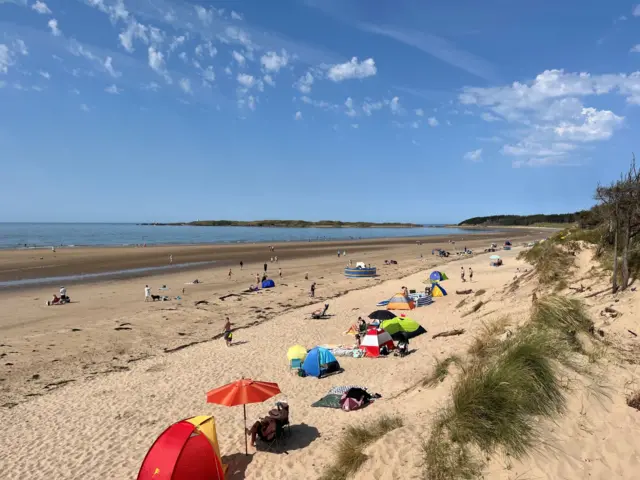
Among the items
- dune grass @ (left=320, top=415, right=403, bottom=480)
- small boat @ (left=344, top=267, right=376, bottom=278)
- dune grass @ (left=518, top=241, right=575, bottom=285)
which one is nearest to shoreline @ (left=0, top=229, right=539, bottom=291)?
small boat @ (left=344, top=267, right=376, bottom=278)

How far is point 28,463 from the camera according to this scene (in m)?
8.38

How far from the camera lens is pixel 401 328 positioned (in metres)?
15.9

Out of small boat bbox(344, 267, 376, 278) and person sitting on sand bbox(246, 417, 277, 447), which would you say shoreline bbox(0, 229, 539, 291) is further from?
person sitting on sand bbox(246, 417, 277, 447)

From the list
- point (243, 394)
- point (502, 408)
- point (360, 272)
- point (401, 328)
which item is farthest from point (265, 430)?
point (360, 272)

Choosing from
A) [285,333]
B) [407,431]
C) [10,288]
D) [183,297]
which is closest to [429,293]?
[285,333]

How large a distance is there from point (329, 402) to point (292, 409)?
0.97 meters

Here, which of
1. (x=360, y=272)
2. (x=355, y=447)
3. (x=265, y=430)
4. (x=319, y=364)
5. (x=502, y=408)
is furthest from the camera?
(x=360, y=272)

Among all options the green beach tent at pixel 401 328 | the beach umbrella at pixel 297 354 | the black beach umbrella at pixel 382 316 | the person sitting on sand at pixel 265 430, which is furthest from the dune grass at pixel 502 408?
the black beach umbrella at pixel 382 316

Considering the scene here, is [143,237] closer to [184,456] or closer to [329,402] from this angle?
[329,402]

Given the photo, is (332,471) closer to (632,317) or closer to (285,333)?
(632,317)

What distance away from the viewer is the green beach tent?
15.6m

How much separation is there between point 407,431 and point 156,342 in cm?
1410

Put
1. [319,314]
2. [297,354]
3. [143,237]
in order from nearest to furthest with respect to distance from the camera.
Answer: [297,354]
[319,314]
[143,237]

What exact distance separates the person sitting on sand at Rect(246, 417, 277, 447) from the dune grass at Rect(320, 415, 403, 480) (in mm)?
1576
